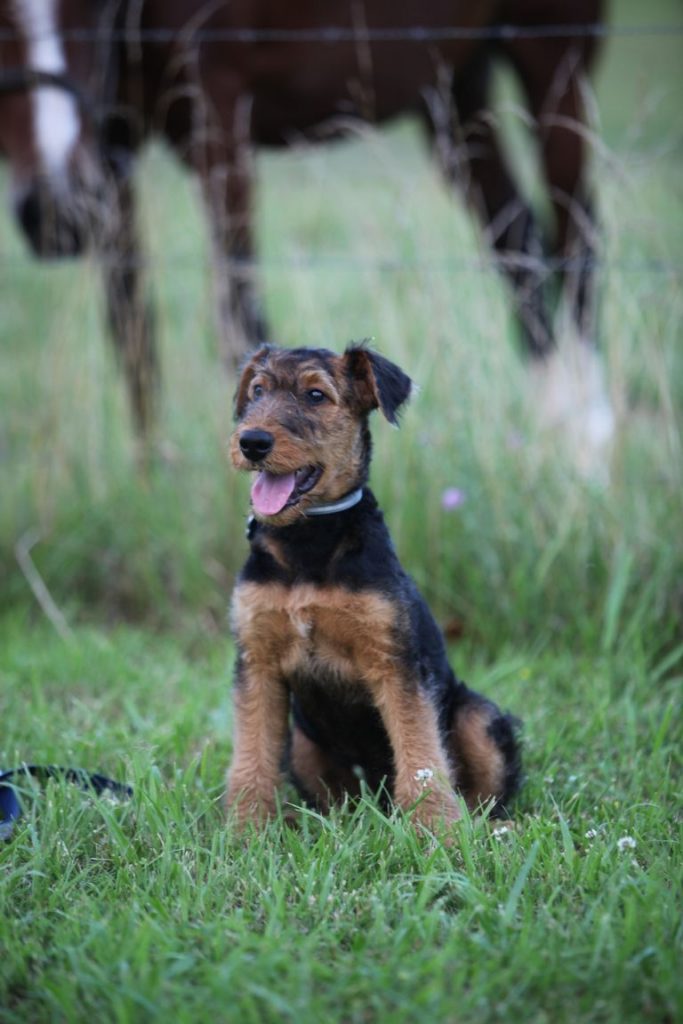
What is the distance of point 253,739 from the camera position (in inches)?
130

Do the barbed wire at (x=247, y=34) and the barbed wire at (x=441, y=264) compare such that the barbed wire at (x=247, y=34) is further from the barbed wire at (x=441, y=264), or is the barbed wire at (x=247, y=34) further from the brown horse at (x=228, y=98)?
the barbed wire at (x=441, y=264)

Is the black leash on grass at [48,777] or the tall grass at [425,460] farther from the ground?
the tall grass at [425,460]

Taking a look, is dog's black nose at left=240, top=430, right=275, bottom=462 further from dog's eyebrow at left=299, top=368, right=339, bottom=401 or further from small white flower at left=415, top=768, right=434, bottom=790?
small white flower at left=415, top=768, right=434, bottom=790

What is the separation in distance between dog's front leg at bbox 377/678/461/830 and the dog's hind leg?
23cm

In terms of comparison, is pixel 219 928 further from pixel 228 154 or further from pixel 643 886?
pixel 228 154

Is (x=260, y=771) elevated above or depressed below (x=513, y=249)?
→ below

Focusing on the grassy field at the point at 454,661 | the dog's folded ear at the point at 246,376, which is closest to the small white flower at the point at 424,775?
the grassy field at the point at 454,661

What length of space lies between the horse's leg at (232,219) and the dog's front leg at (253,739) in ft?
8.28

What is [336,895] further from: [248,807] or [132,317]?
[132,317]

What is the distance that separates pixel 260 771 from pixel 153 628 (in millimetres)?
2077

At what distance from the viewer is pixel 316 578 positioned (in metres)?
3.20

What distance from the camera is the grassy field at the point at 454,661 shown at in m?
2.38

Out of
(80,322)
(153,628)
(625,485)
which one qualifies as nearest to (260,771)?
(153,628)

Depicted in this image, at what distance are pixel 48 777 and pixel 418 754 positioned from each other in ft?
3.75
